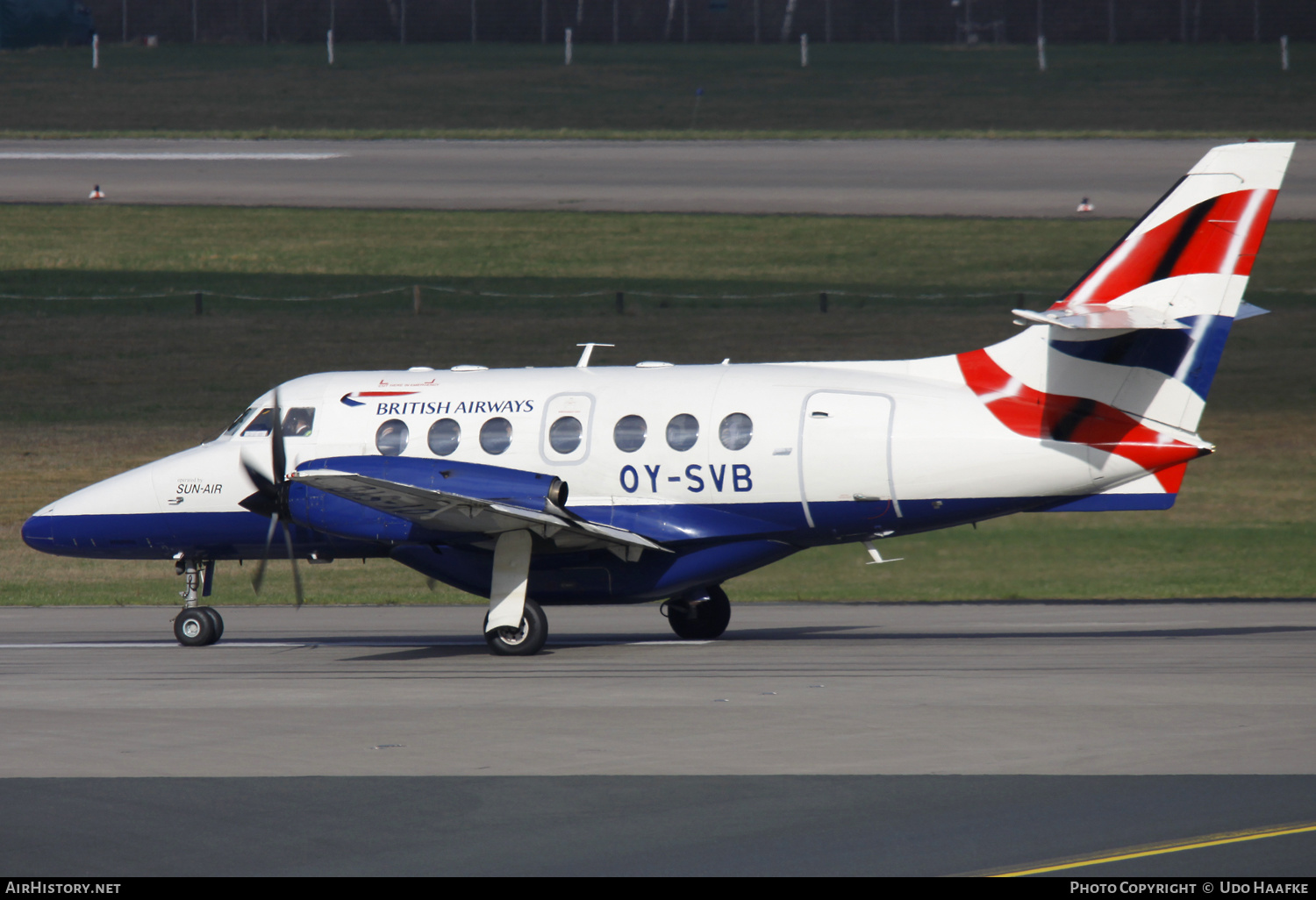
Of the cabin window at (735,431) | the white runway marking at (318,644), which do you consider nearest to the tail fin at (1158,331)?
the cabin window at (735,431)

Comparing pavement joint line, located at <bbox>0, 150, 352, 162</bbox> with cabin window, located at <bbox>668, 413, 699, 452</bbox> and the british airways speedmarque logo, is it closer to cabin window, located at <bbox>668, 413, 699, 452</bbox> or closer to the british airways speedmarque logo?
the british airways speedmarque logo

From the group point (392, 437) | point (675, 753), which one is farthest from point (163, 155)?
point (675, 753)

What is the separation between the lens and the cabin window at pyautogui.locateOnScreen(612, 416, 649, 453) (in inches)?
744

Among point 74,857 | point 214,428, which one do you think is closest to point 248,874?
point 74,857

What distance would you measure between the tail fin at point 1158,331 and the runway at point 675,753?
245 cm

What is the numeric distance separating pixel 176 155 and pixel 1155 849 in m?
56.9

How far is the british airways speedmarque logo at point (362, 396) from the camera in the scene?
1989 cm

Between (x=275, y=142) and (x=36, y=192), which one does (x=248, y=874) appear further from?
(x=275, y=142)

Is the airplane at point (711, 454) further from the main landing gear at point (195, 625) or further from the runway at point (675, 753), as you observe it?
→ the runway at point (675, 753)

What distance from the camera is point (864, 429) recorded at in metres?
18.3

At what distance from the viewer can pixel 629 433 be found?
62.2ft

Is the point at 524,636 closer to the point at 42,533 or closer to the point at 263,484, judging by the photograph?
the point at 263,484

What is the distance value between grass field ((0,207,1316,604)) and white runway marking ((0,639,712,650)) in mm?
6282

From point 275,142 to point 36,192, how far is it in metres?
10.7
